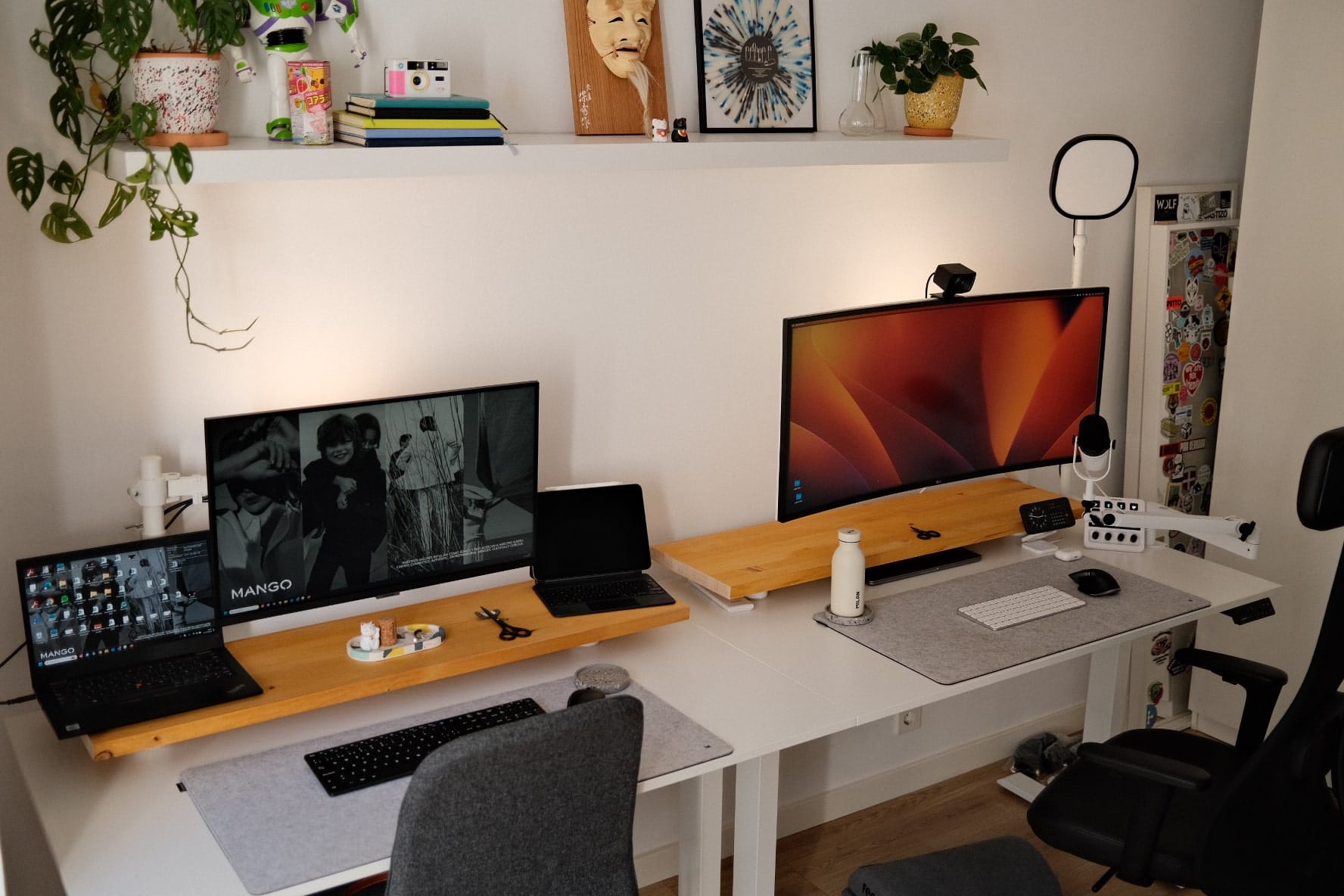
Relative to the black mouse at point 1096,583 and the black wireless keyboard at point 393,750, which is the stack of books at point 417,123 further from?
the black mouse at point 1096,583

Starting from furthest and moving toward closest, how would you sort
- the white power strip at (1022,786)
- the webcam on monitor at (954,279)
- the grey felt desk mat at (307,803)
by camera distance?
1. the white power strip at (1022,786)
2. the webcam on monitor at (954,279)
3. the grey felt desk mat at (307,803)

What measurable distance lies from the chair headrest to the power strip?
876 millimetres

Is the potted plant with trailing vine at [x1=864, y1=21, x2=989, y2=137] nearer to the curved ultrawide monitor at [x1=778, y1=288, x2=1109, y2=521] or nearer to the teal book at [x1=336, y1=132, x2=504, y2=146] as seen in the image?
the curved ultrawide monitor at [x1=778, y1=288, x2=1109, y2=521]

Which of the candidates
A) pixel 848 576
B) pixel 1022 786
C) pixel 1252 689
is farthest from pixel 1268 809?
pixel 1022 786

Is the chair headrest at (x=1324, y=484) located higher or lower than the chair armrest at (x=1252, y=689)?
higher

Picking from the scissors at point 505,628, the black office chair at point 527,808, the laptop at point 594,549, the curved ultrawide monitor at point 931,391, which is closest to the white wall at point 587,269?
the laptop at point 594,549

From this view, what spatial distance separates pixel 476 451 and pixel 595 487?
12.1 inches

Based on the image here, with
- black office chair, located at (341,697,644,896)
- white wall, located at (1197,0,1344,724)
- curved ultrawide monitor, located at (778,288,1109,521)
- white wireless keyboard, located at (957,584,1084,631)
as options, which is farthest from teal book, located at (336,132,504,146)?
white wall, located at (1197,0,1344,724)

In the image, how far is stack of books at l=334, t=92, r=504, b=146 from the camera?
6.30ft

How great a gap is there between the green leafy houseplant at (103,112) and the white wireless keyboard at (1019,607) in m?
1.60

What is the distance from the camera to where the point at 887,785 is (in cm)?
318

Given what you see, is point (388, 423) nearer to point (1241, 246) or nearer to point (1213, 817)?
point (1213, 817)

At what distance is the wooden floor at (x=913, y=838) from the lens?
9.43 ft

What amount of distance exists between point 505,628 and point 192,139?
0.95 m
